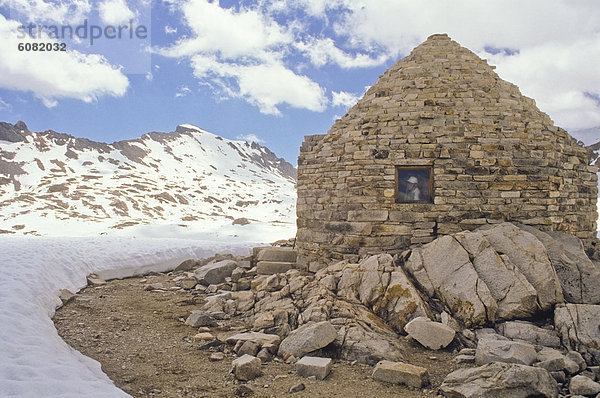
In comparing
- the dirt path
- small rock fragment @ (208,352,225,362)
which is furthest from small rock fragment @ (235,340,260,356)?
small rock fragment @ (208,352,225,362)

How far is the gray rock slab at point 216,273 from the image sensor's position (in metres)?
10.9

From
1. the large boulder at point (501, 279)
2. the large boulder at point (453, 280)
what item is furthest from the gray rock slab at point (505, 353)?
the large boulder at point (501, 279)

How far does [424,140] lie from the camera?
28.3ft

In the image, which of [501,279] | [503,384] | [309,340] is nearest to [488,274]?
[501,279]

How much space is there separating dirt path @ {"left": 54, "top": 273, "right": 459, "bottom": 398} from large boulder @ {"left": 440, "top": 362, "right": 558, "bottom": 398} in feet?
1.35

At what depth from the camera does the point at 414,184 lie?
8664 mm

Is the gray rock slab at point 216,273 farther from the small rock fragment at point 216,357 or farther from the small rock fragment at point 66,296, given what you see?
the small rock fragment at point 216,357

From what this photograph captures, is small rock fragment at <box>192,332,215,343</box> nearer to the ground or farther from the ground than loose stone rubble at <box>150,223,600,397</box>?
nearer to the ground

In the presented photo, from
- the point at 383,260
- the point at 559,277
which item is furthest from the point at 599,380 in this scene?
the point at 383,260

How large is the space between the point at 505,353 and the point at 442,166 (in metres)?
4.47

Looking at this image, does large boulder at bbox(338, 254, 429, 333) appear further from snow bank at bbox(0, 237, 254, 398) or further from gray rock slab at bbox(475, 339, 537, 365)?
snow bank at bbox(0, 237, 254, 398)

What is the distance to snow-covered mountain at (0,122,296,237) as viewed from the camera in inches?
1162

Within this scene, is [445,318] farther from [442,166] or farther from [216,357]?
[216,357]

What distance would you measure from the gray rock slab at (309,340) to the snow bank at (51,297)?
242cm
